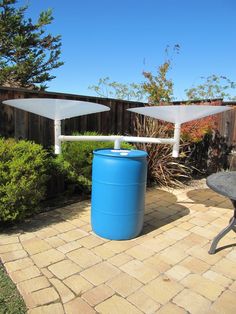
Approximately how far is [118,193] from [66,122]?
2225 millimetres

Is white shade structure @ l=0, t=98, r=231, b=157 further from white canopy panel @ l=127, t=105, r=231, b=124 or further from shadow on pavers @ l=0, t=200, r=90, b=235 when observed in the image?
shadow on pavers @ l=0, t=200, r=90, b=235

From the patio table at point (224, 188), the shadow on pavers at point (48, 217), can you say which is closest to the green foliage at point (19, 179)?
the shadow on pavers at point (48, 217)

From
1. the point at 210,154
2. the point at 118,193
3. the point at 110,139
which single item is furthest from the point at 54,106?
the point at 210,154

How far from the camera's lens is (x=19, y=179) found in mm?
3002

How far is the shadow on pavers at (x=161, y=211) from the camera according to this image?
→ 3449mm

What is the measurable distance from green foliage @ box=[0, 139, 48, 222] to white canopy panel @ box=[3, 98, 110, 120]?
48 centimetres

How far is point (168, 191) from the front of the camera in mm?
5023

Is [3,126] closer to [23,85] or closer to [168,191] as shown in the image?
[168,191]

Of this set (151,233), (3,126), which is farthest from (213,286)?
(3,126)

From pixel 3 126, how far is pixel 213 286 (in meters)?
3.31

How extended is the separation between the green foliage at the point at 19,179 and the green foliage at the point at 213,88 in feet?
29.0

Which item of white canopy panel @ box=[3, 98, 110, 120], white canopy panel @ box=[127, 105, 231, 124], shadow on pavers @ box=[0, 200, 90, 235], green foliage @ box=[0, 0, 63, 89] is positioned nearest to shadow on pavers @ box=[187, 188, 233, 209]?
white canopy panel @ box=[127, 105, 231, 124]

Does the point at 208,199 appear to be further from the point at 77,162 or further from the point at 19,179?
the point at 19,179

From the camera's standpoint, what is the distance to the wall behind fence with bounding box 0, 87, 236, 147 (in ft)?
12.6
